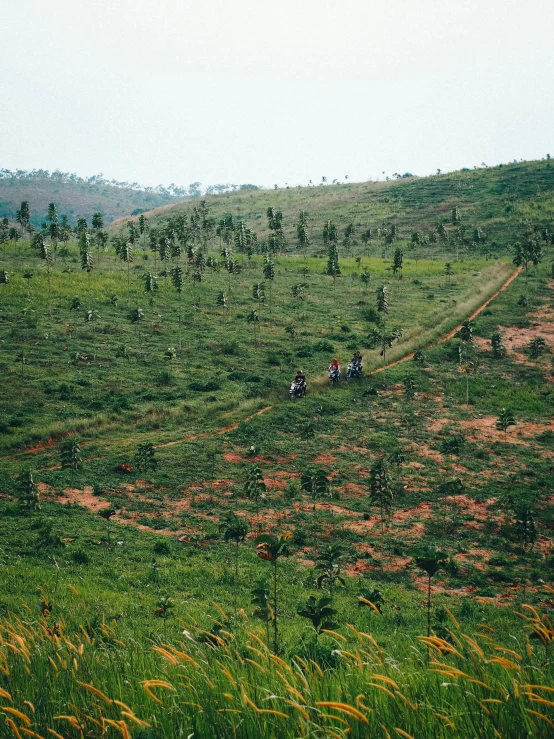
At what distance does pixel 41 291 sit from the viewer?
54.7 m

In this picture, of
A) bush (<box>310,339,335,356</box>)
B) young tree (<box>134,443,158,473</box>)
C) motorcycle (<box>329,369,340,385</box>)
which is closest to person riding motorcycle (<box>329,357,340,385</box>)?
motorcycle (<box>329,369,340,385</box>)

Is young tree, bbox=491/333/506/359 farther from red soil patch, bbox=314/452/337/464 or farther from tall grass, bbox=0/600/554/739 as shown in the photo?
tall grass, bbox=0/600/554/739

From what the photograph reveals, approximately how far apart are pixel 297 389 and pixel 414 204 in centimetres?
10002

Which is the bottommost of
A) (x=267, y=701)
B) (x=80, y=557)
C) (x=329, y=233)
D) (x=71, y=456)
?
(x=80, y=557)

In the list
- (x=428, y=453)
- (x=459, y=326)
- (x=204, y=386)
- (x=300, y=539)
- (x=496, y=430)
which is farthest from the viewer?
(x=459, y=326)

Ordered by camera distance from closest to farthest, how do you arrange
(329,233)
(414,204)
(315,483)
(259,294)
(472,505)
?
(315,483) < (472,505) < (259,294) < (329,233) < (414,204)

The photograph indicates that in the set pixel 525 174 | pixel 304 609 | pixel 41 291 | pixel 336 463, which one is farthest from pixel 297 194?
pixel 304 609

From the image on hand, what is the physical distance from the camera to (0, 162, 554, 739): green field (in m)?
4.15

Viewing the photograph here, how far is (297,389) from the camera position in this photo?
37.2 m

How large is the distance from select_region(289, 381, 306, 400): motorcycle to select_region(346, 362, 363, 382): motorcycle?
5.14 m

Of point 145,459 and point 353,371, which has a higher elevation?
Answer: point 353,371

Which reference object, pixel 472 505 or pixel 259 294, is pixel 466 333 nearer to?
pixel 259 294

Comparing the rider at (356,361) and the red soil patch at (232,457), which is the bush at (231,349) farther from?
the red soil patch at (232,457)

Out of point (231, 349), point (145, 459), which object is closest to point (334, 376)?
point (231, 349)
